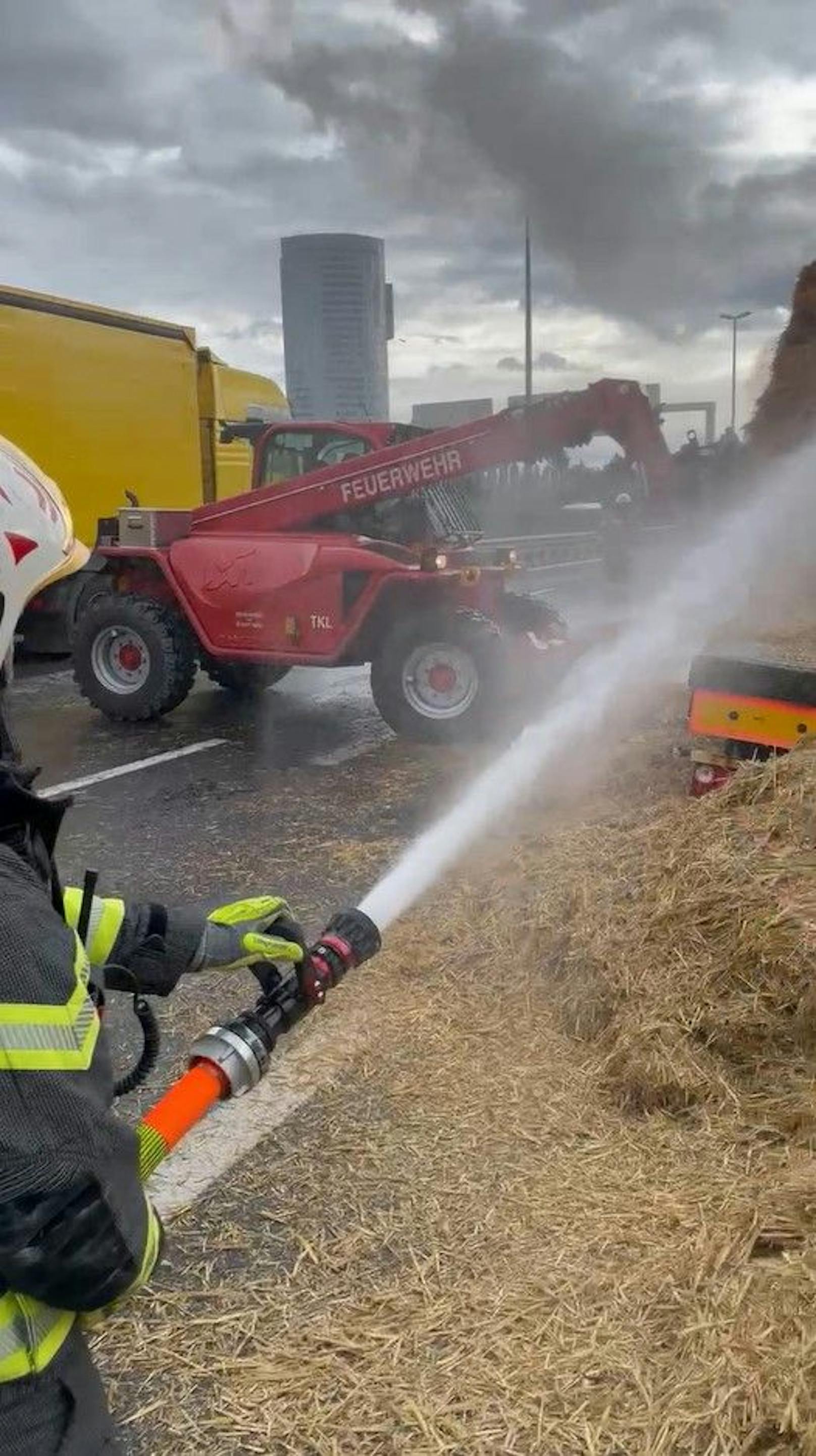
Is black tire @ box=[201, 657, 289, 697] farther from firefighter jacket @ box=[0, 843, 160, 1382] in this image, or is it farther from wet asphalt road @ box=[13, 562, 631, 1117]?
firefighter jacket @ box=[0, 843, 160, 1382]

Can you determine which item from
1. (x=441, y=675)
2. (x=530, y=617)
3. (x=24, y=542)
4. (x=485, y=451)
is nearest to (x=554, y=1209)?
(x=24, y=542)

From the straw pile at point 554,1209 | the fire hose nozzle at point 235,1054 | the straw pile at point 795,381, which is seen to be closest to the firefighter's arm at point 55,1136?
the fire hose nozzle at point 235,1054

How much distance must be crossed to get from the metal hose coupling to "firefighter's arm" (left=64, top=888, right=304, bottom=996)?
6 centimetres

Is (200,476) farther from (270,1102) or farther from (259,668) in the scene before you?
(270,1102)

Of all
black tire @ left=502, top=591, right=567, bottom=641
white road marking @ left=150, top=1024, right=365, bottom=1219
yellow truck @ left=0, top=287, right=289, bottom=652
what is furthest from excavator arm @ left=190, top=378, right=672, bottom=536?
white road marking @ left=150, top=1024, right=365, bottom=1219

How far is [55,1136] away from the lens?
1312 millimetres

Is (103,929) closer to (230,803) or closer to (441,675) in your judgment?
(230,803)

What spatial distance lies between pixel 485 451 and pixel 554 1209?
650 cm

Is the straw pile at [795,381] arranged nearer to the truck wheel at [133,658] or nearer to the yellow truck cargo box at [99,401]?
the truck wheel at [133,658]

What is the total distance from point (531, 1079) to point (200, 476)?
11.6 meters

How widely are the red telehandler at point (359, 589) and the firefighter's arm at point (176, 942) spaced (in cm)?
574

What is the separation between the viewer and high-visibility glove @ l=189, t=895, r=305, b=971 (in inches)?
88.2

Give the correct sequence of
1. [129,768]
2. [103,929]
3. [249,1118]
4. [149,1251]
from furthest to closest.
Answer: [129,768]
[249,1118]
[103,929]
[149,1251]

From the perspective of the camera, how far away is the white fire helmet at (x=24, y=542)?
1.82 metres
